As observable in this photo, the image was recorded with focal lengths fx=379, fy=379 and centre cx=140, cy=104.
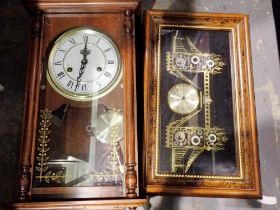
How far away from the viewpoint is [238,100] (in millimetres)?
1257

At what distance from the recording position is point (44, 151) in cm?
105

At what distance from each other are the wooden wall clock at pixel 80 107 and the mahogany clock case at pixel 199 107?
0.50ft

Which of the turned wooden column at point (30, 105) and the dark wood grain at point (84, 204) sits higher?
the turned wooden column at point (30, 105)

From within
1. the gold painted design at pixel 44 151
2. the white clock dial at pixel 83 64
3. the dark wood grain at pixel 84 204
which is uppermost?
the white clock dial at pixel 83 64

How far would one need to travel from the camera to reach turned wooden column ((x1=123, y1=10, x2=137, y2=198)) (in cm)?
101

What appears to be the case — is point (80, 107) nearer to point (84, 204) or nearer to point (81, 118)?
point (81, 118)

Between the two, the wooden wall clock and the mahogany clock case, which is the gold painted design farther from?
the mahogany clock case

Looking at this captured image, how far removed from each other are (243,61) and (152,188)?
0.53 metres

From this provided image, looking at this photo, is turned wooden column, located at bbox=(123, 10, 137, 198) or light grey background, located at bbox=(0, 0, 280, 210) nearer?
turned wooden column, located at bbox=(123, 10, 137, 198)

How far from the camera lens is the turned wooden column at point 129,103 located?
101 cm

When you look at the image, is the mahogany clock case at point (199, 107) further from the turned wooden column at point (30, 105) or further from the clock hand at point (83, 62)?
the turned wooden column at point (30, 105)

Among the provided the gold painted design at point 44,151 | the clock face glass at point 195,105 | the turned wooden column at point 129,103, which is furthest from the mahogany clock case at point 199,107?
the gold painted design at point 44,151

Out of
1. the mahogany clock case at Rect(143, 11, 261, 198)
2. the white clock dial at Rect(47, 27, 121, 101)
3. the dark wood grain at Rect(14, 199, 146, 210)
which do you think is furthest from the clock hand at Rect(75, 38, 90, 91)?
the dark wood grain at Rect(14, 199, 146, 210)

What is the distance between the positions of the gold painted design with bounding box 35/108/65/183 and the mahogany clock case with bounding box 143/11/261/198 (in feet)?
0.91
